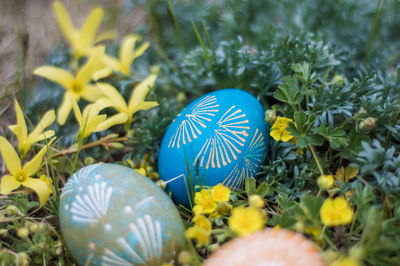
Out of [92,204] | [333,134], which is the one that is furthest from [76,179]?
[333,134]

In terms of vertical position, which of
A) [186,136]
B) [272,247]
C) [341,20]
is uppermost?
[341,20]

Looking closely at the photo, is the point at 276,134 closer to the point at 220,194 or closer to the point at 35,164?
the point at 220,194

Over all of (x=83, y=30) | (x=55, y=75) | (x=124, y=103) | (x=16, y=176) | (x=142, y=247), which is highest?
(x=83, y=30)

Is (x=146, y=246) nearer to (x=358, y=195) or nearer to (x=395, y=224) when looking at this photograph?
(x=358, y=195)

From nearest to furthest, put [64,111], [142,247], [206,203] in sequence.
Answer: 1. [142,247]
2. [206,203]
3. [64,111]

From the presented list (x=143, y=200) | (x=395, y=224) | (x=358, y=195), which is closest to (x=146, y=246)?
(x=143, y=200)
